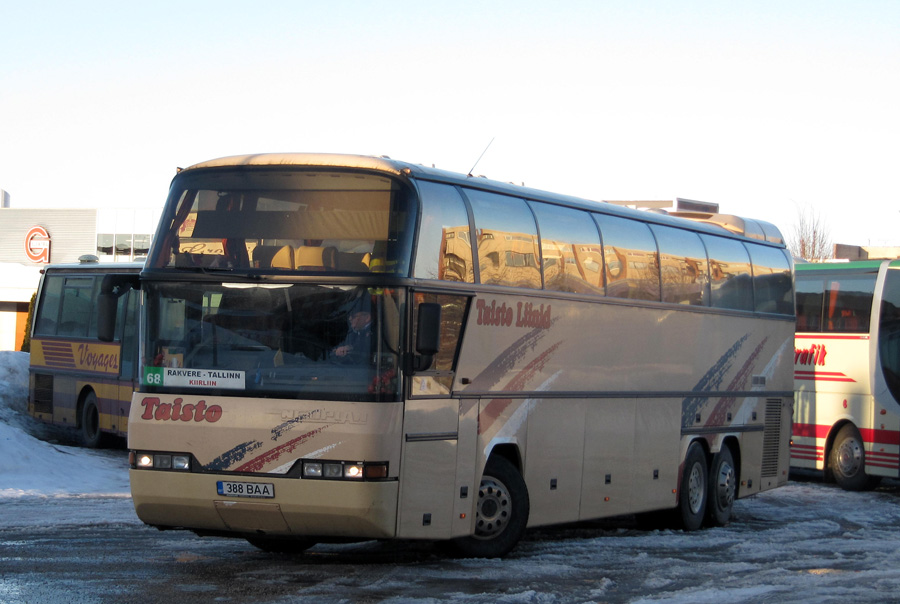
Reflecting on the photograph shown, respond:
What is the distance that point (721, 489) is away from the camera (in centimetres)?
1538

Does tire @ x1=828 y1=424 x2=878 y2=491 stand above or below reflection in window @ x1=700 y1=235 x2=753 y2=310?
below

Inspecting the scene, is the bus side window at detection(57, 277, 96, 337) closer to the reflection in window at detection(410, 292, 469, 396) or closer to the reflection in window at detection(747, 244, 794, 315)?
the reflection in window at detection(747, 244, 794, 315)

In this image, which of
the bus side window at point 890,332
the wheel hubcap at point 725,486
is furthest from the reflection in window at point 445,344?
the bus side window at point 890,332

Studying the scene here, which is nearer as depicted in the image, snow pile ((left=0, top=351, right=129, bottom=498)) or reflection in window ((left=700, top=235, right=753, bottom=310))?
reflection in window ((left=700, top=235, right=753, bottom=310))

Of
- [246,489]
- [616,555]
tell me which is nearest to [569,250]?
[616,555]

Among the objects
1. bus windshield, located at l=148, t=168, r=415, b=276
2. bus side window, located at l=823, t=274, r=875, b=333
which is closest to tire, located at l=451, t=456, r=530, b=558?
bus windshield, located at l=148, t=168, r=415, b=276

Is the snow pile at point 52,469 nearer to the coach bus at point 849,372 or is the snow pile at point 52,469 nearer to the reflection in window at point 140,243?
the coach bus at point 849,372

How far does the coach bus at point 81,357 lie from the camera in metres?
22.0

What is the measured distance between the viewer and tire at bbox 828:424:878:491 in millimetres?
19875

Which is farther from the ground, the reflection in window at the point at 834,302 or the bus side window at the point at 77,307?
the reflection in window at the point at 834,302

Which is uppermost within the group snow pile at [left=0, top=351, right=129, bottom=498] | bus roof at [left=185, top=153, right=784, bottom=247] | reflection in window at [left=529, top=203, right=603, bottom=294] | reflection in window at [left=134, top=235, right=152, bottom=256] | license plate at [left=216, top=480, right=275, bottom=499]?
reflection in window at [left=134, top=235, right=152, bottom=256]

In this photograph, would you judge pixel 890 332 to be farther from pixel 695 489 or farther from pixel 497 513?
pixel 497 513

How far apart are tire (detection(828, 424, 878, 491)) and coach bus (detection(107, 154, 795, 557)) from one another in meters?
9.08

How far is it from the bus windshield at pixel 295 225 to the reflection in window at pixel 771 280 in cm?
780
